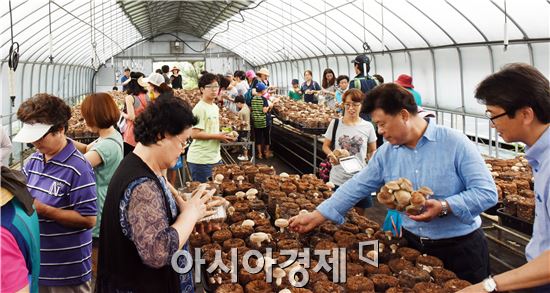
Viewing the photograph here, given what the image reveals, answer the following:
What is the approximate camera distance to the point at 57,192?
252 centimetres

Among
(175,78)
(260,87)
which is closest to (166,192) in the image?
(260,87)

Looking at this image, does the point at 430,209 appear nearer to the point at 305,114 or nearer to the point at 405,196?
the point at 405,196

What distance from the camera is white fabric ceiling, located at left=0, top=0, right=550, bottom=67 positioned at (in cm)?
834

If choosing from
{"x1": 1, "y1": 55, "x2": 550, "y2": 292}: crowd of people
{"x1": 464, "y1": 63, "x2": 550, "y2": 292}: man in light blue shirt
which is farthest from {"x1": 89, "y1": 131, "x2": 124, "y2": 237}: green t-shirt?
{"x1": 464, "y1": 63, "x2": 550, "y2": 292}: man in light blue shirt

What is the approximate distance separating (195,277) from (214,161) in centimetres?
251

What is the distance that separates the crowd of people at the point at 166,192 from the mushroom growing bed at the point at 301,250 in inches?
5.1

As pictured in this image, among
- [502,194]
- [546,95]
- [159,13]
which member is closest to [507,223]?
[502,194]

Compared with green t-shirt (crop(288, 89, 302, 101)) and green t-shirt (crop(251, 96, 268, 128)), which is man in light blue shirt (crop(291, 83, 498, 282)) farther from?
green t-shirt (crop(288, 89, 302, 101))

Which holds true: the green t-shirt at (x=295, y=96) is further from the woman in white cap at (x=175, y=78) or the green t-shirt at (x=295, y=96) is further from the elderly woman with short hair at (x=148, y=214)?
the elderly woman with short hair at (x=148, y=214)

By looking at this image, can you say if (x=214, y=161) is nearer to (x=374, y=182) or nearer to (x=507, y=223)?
(x=374, y=182)

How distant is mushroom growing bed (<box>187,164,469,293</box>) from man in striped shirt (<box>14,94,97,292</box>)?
661 millimetres

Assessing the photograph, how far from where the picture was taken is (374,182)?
2.81 m

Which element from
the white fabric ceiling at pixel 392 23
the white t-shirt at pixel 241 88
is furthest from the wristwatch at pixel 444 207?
the white t-shirt at pixel 241 88

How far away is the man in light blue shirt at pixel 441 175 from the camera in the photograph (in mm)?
2402
